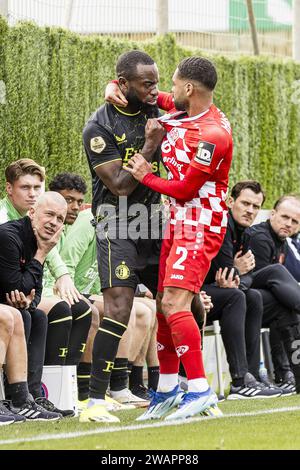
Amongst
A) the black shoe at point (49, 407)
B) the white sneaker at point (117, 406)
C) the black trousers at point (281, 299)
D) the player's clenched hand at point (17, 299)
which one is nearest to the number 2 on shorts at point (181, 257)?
the player's clenched hand at point (17, 299)

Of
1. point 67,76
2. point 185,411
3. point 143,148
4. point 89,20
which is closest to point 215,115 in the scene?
point 143,148

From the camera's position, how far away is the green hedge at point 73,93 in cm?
1020

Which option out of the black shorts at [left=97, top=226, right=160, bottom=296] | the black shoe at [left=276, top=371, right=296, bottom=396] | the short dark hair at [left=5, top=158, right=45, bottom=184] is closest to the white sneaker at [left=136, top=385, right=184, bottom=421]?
the black shorts at [left=97, top=226, right=160, bottom=296]

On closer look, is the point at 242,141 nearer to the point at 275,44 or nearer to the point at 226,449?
the point at 275,44

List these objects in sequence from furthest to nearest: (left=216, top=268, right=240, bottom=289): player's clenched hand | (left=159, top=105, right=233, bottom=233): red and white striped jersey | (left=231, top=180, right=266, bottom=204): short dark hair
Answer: (left=231, top=180, right=266, bottom=204): short dark hair < (left=216, top=268, right=240, bottom=289): player's clenched hand < (left=159, top=105, right=233, bottom=233): red and white striped jersey

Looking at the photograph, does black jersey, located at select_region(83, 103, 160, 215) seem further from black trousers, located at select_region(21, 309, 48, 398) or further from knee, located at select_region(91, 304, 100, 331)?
knee, located at select_region(91, 304, 100, 331)

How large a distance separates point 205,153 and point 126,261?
847 millimetres

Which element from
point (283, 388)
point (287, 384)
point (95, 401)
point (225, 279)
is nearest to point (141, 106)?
point (95, 401)

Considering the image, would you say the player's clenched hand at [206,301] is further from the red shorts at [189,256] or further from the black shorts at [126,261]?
the red shorts at [189,256]

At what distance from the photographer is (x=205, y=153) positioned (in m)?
6.72

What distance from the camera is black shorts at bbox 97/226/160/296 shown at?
22.8ft

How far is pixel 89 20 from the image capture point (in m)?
12.0

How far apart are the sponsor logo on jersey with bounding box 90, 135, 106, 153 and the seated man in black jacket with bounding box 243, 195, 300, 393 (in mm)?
3488

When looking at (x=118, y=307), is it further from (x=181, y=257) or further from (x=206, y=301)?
(x=206, y=301)
